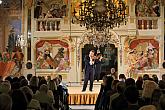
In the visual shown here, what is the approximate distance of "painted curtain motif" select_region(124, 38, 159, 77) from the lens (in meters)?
19.2

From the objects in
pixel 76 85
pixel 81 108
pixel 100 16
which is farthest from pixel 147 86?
pixel 76 85

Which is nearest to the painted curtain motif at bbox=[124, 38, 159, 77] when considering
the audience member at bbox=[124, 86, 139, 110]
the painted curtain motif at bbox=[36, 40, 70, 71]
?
the painted curtain motif at bbox=[36, 40, 70, 71]

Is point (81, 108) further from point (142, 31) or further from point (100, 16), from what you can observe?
point (142, 31)

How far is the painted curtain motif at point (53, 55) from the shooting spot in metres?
19.6

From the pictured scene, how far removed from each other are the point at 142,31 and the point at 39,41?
4767 millimetres

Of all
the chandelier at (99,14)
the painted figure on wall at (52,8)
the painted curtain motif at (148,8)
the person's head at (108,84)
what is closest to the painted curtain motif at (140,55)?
the painted curtain motif at (148,8)

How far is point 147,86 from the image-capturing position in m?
6.63

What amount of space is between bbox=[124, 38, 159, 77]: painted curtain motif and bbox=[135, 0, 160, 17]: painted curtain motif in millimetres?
1196

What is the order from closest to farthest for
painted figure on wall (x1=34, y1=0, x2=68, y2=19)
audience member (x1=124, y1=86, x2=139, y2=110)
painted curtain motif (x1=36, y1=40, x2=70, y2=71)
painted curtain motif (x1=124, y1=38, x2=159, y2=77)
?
audience member (x1=124, y1=86, x2=139, y2=110), painted curtain motif (x1=124, y1=38, x2=159, y2=77), painted curtain motif (x1=36, y1=40, x2=70, y2=71), painted figure on wall (x1=34, y1=0, x2=68, y2=19)

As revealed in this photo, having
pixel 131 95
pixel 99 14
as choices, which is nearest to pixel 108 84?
pixel 131 95

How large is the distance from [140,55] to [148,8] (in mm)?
2211

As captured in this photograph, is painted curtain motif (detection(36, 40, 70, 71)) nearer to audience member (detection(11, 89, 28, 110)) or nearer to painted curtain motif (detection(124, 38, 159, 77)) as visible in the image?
painted curtain motif (detection(124, 38, 159, 77))

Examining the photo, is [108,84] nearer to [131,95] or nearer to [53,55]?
[131,95]

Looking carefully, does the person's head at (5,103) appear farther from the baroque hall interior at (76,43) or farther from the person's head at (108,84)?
the baroque hall interior at (76,43)
